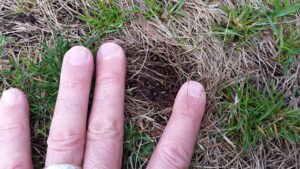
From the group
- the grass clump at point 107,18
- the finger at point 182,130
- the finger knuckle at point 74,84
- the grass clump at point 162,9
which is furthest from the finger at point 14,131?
the grass clump at point 162,9

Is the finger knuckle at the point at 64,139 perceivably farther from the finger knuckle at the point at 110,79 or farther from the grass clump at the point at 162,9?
the grass clump at the point at 162,9

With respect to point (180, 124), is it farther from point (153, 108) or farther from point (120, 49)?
point (120, 49)

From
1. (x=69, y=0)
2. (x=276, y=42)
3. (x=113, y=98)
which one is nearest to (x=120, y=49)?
(x=113, y=98)

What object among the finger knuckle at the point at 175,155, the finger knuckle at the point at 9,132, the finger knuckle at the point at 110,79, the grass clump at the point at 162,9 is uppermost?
the grass clump at the point at 162,9

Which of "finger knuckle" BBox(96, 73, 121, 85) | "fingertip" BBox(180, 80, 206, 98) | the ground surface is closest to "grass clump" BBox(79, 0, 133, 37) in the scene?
the ground surface

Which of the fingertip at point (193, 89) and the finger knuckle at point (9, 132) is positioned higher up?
the finger knuckle at point (9, 132)

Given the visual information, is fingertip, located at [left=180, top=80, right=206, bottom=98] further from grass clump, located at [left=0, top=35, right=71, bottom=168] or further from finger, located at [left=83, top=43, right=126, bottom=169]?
grass clump, located at [left=0, top=35, right=71, bottom=168]
